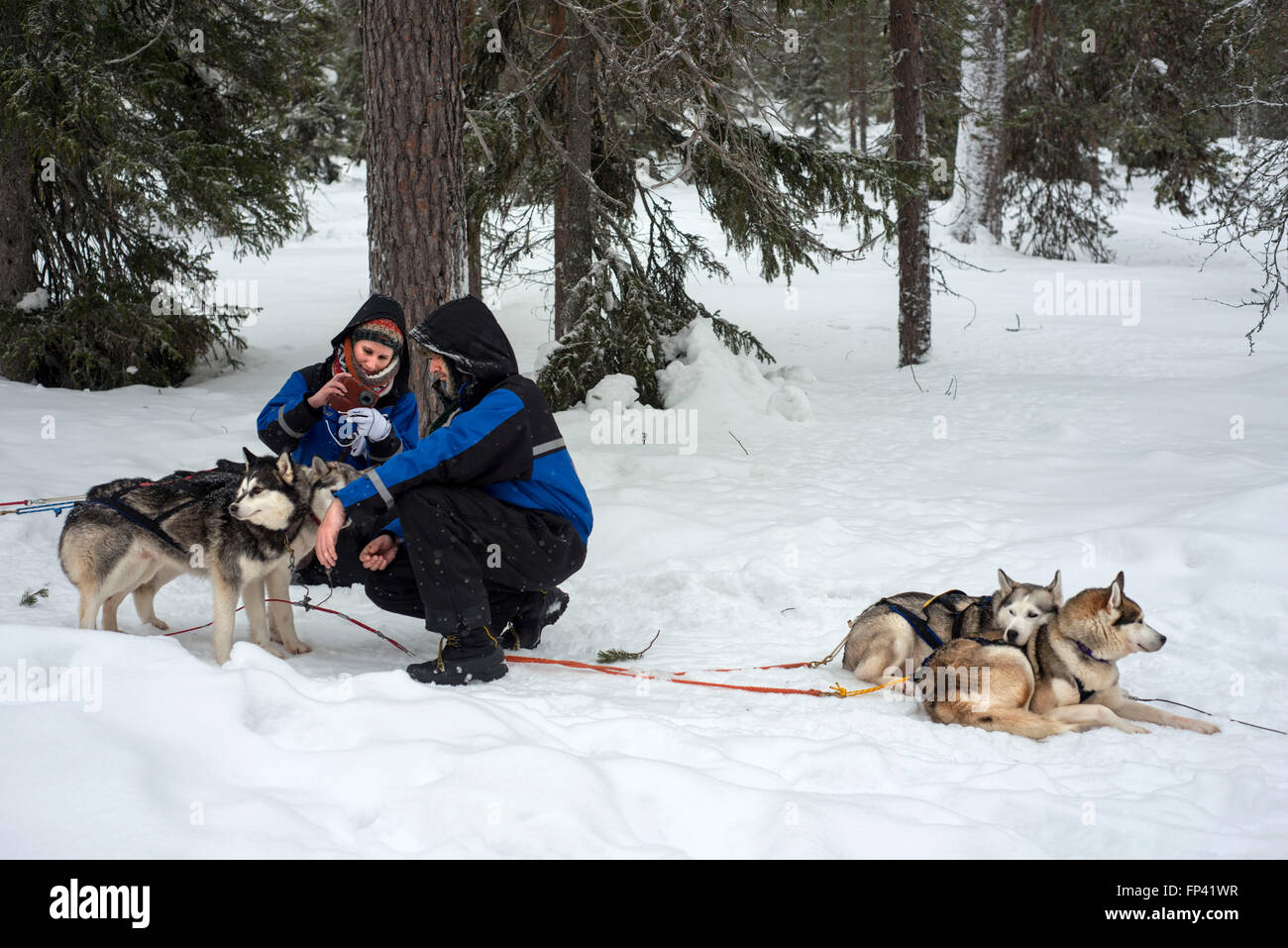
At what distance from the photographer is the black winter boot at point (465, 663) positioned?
413 cm

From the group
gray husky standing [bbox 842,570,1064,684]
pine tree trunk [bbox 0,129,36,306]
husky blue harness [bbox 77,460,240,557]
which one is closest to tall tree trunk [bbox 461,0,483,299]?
pine tree trunk [bbox 0,129,36,306]

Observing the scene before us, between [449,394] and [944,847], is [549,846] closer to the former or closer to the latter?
[944,847]

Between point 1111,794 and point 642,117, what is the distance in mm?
8157

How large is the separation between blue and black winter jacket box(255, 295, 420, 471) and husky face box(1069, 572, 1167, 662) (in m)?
3.59

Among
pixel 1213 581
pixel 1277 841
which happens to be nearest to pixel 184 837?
pixel 1277 841

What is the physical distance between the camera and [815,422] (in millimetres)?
9969

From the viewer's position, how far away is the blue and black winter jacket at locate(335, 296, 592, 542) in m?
4.04

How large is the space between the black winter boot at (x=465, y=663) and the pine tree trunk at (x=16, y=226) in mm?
8382

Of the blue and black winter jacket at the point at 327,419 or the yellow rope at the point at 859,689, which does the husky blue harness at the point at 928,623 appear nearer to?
the yellow rope at the point at 859,689

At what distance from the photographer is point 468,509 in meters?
4.16

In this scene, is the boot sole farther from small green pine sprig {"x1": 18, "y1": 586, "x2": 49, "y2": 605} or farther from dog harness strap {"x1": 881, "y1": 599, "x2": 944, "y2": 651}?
small green pine sprig {"x1": 18, "y1": 586, "x2": 49, "y2": 605}

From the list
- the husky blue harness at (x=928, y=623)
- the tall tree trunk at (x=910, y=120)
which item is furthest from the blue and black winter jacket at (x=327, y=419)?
the tall tree trunk at (x=910, y=120)

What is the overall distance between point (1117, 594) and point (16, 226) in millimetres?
11021

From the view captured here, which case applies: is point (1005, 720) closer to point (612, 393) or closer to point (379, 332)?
point (379, 332)
